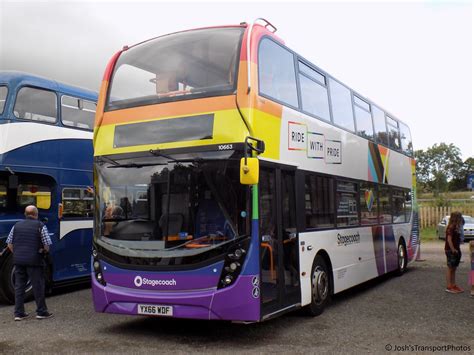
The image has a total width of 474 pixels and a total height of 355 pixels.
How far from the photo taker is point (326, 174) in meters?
9.31

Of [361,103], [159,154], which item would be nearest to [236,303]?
[159,154]

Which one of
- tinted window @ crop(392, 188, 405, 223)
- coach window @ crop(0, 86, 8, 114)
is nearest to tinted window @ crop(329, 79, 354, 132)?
tinted window @ crop(392, 188, 405, 223)

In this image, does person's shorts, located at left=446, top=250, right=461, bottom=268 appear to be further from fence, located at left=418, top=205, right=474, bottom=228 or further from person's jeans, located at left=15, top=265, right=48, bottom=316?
fence, located at left=418, top=205, right=474, bottom=228

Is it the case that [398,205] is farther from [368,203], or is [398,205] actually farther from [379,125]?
[368,203]

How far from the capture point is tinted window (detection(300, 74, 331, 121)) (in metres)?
8.79

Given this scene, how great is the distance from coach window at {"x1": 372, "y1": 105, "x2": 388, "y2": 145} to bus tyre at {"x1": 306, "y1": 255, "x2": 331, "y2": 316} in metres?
4.86

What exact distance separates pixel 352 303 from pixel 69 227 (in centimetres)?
585

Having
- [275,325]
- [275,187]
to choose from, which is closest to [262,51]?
[275,187]

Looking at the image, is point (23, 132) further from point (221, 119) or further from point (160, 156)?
point (221, 119)

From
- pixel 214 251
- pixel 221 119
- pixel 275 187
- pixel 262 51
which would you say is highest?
pixel 262 51

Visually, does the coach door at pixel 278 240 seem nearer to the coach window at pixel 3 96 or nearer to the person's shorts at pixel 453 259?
the person's shorts at pixel 453 259

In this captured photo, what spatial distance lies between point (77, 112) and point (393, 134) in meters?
8.17

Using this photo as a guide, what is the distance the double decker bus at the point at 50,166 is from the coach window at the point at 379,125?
21.7 ft

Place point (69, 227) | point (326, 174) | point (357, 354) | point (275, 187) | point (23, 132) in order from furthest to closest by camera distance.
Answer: point (69, 227) < point (23, 132) < point (326, 174) < point (275, 187) < point (357, 354)
